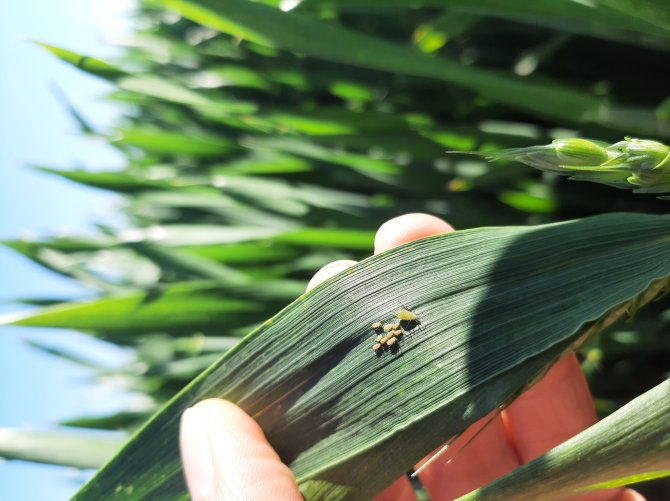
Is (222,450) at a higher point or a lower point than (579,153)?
lower

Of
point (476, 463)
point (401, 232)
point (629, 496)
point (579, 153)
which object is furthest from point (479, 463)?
point (579, 153)

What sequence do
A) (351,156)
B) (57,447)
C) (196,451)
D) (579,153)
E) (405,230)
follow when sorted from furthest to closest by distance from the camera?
(351,156) → (57,447) → (405,230) → (196,451) → (579,153)

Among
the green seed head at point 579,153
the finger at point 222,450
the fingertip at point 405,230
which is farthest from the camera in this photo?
the fingertip at point 405,230

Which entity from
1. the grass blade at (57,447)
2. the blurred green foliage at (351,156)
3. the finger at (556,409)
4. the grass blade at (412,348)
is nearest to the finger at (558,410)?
the finger at (556,409)

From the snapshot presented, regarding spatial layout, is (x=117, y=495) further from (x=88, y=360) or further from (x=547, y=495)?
(x=88, y=360)

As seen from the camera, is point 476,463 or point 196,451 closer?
point 196,451

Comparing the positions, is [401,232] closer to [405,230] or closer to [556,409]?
[405,230]

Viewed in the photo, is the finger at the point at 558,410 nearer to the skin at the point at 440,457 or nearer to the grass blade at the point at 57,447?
the skin at the point at 440,457

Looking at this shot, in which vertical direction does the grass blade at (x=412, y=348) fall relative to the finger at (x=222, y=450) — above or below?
above
